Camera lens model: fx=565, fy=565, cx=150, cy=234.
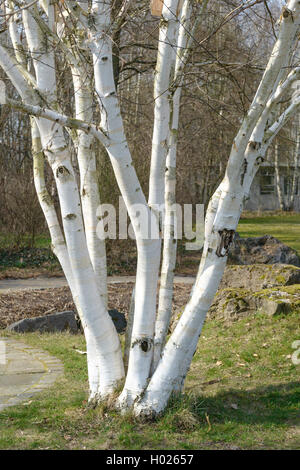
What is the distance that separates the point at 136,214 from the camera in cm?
443

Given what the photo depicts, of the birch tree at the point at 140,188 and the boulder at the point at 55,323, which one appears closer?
the birch tree at the point at 140,188

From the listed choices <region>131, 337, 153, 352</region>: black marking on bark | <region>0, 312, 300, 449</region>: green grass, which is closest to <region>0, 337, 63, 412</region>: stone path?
<region>0, 312, 300, 449</region>: green grass

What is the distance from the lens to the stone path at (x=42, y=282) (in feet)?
40.0

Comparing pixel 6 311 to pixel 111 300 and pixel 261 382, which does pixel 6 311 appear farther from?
pixel 261 382

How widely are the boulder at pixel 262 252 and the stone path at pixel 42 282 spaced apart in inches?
66.4

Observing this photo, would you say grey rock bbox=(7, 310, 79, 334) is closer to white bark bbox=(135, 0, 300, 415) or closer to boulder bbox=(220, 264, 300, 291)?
boulder bbox=(220, 264, 300, 291)

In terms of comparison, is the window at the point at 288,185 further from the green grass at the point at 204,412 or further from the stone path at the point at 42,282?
the green grass at the point at 204,412

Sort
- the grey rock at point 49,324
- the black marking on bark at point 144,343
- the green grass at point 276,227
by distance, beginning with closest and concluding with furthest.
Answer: the black marking on bark at point 144,343 < the grey rock at point 49,324 < the green grass at point 276,227

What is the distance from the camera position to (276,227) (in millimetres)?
27141

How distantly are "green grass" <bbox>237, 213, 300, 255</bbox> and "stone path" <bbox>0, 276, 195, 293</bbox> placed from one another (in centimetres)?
713

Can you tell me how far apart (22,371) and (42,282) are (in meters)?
6.83

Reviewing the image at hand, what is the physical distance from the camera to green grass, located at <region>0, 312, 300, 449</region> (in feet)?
13.5

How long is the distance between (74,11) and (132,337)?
8.48 ft

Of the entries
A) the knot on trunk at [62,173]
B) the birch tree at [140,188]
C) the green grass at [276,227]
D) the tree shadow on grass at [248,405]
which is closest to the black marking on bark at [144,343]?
the birch tree at [140,188]
